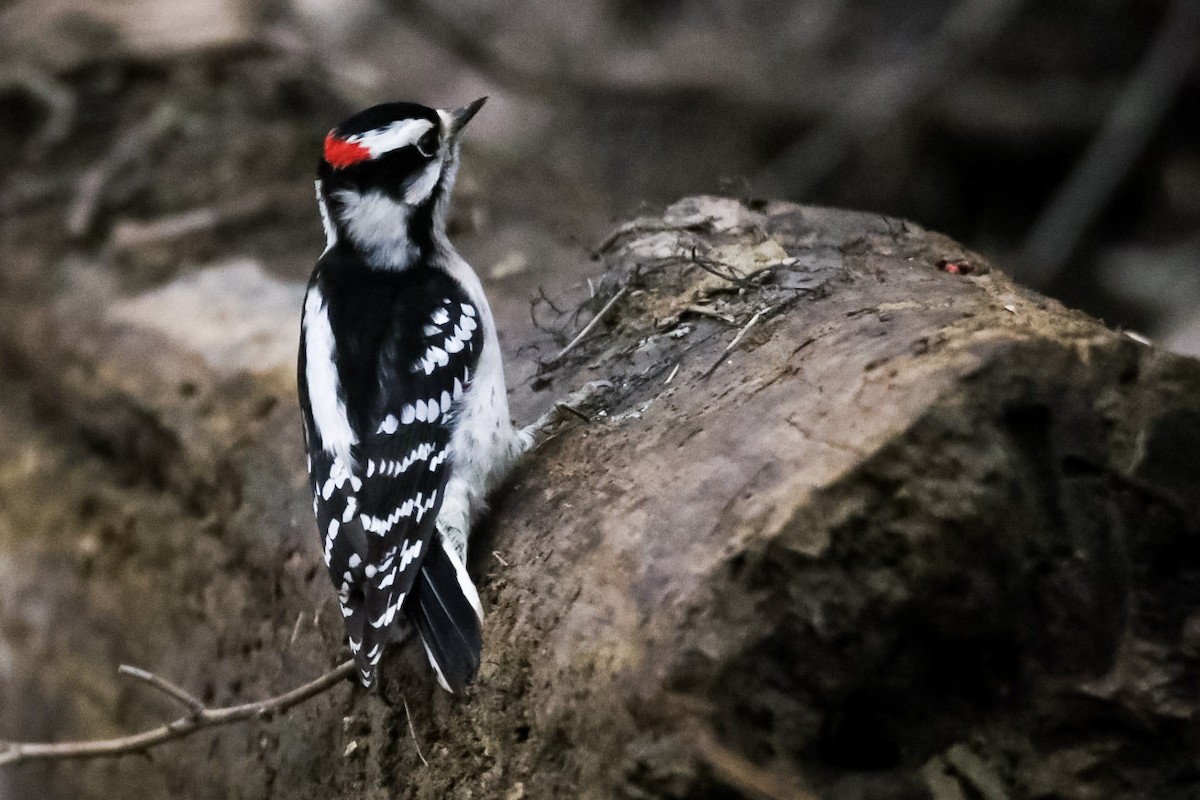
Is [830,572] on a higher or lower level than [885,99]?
lower

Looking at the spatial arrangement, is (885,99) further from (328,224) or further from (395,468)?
(395,468)

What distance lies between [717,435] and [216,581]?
2.08 metres

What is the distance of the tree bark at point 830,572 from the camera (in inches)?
95.1

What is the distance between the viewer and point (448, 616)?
2.87m

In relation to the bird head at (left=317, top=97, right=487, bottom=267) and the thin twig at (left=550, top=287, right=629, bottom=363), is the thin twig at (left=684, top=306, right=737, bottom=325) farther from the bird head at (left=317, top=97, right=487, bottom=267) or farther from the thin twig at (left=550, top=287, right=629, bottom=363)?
the bird head at (left=317, top=97, right=487, bottom=267)

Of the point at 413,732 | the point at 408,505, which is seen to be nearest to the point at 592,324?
the point at 408,505

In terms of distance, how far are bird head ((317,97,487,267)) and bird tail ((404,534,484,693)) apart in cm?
103

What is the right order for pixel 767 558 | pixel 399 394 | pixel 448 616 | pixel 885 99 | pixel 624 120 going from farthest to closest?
pixel 624 120 < pixel 885 99 < pixel 399 394 < pixel 448 616 < pixel 767 558

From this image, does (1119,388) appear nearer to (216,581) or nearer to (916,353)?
(916,353)

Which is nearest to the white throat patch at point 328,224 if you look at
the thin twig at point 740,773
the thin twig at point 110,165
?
the thin twig at point 740,773

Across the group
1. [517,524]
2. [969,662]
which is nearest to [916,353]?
[969,662]

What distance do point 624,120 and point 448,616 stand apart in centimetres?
711

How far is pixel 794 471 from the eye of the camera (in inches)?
100

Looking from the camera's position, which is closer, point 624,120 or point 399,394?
point 399,394
